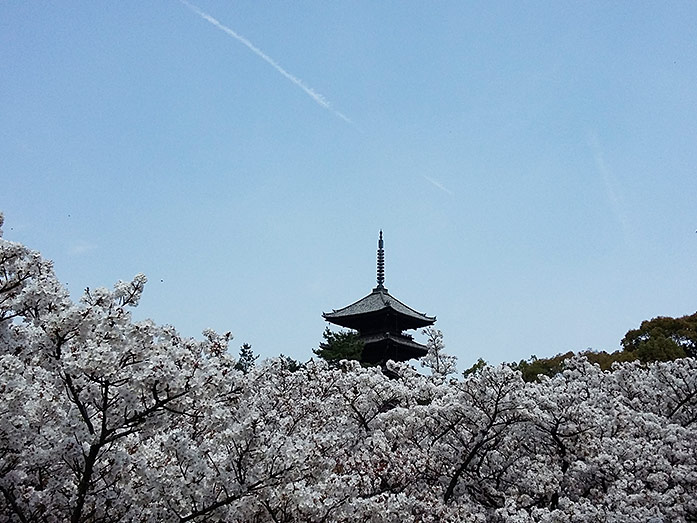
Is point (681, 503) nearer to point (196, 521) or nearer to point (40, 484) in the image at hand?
point (196, 521)

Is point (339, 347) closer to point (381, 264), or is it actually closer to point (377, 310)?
point (377, 310)

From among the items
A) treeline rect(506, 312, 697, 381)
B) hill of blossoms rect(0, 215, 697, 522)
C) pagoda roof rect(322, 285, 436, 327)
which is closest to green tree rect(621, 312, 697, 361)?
treeline rect(506, 312, 697, 381)

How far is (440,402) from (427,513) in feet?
7.22

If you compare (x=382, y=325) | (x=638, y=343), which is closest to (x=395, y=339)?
(x=382, y=325)

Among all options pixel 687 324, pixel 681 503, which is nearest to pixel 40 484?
pixel 681 503

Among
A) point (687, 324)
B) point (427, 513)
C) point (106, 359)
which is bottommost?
point (427, 513)

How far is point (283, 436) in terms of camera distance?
18.8ft

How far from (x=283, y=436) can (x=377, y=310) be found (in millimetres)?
21362

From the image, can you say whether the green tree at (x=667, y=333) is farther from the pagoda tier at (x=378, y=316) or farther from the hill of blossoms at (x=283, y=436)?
the hill of blossoms at (x=283, y=436)

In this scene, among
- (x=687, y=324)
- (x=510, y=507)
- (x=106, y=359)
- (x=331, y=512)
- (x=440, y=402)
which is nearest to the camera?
(x=106, y=359)

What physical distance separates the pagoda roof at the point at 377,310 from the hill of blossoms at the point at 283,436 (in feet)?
51.4

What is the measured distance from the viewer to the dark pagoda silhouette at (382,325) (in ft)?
88.6

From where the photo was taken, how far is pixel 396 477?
8.43m

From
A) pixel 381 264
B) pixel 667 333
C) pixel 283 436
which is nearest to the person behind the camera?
pixel 283 436
